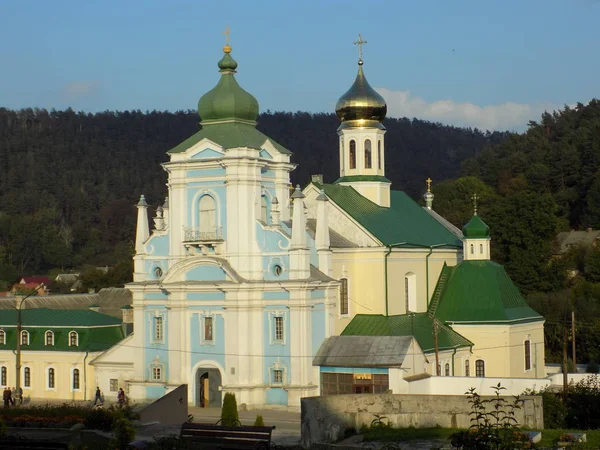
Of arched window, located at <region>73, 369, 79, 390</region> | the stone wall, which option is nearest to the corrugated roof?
arched window, located at <region>73, 369, 79, 390</region>

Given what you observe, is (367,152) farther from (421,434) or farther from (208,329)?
(421,434)

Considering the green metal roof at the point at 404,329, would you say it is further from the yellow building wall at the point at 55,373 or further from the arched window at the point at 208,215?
the yellow building wall at the point at 55,373

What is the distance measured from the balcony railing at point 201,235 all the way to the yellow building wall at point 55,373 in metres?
6.28

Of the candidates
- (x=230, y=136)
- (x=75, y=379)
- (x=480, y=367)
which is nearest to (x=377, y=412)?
(x=230, y=136)

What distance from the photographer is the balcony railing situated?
121 feet

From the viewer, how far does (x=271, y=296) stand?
3638cm

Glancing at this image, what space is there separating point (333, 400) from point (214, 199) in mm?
15206

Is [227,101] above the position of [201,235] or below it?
above

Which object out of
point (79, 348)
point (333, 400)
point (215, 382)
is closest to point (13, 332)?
point (79, 348)

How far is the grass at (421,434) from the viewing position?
771 inches

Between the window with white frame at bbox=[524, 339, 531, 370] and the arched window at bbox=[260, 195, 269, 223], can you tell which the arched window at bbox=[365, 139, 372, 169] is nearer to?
the arched window at bbox=[260, 195, 269, 223]

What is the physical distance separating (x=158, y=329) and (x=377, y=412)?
16.6 metres

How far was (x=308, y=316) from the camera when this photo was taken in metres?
36.2

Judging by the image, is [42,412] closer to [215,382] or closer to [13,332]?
[215,382]
